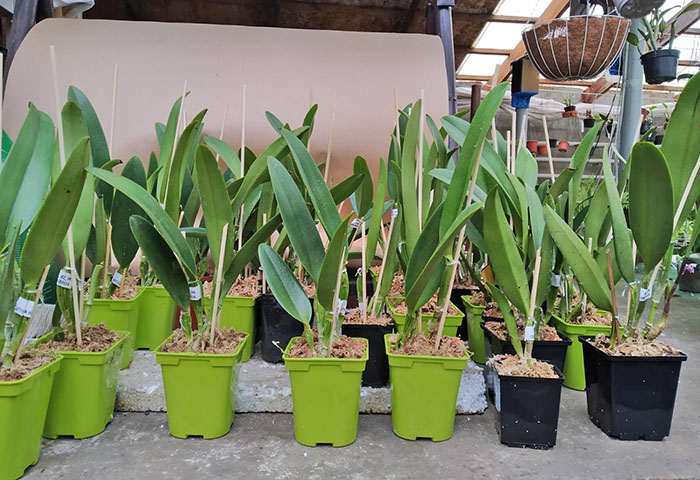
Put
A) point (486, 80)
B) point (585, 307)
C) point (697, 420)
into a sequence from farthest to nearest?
point (486, 80) < point (585, 307) < point (697, 420)

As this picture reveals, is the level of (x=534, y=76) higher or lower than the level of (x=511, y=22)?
lower

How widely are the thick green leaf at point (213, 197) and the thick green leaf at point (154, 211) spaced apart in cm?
8

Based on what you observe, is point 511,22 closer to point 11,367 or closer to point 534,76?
point 534,76

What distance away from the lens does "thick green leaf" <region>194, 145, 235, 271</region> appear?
91 centimetres

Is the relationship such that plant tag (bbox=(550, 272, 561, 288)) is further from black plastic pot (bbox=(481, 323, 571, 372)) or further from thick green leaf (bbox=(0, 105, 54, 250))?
thick green leaf (bbox=(0, 105, 54, 250))

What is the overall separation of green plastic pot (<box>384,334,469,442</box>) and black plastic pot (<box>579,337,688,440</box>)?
1.04 feet

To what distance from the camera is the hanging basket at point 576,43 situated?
2.03 m

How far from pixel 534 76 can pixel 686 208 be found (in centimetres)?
215

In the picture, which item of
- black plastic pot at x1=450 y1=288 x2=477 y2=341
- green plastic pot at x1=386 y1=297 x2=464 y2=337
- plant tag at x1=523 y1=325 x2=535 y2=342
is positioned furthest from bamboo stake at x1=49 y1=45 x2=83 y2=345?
black plastic pot at x1=450 y1=288 x2=477 y2=341

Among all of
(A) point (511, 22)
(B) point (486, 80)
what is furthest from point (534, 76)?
(B) point (486, 80)

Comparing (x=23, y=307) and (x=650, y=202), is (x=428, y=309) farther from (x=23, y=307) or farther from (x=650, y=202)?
(x=23, y=307)

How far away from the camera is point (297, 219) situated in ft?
3.11

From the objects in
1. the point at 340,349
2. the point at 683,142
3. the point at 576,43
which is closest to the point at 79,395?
the point at 340,349

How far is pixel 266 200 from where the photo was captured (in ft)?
4.52
